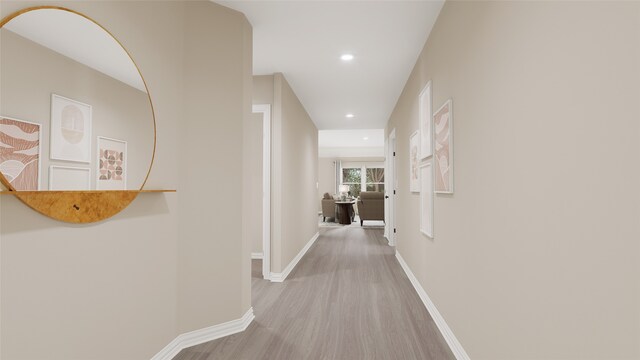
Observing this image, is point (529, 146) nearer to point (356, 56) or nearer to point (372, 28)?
point (372, 28)

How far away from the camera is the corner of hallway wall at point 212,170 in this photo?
215 cm

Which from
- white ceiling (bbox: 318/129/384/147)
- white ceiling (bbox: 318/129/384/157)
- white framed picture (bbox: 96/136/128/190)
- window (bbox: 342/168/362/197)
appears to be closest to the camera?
white framed picture (bbox: 96/136/128/190)

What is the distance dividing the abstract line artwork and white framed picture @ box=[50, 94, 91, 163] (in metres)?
0.07

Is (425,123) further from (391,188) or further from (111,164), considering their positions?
(391,188)

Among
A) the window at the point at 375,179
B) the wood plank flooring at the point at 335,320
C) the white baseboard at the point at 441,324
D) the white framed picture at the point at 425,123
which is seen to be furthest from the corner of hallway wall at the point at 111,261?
the window at the point at 375,179

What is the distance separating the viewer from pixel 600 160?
2.84 feet

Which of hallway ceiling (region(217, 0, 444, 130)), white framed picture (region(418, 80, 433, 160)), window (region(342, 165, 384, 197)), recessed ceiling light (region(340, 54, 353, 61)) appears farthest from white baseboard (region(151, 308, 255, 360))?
window (region(342, 165, 384, 197))

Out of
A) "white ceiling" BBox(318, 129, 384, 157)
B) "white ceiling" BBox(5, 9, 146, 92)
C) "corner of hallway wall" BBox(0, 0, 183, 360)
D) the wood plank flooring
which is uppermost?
"white ceiling" BBox(318, 129, 384, 157)

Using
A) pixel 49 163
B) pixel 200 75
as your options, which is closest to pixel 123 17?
pixel 200 75

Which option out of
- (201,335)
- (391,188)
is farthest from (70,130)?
(391,188)

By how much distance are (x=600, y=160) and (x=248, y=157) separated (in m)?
2.10

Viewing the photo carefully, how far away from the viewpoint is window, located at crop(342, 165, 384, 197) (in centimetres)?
1294

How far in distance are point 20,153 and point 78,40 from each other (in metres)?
0.56

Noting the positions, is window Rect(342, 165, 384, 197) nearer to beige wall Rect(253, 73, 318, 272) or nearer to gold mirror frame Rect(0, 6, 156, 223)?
beige wall Rect(253, 73, 318, 272)
